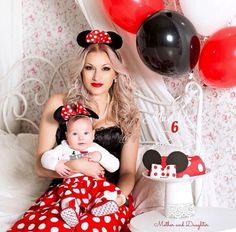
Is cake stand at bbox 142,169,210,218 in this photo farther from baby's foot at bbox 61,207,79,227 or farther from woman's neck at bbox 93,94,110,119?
woman's neck at bbox 93,94,110,119

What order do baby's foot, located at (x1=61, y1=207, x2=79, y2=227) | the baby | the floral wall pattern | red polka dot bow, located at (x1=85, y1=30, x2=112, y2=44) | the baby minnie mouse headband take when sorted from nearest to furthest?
1. baby's foot, located at (x1=61, y1=207, x2=79, y2=227)
2. the baby
3. the baby minnie mouse headband
4. red polka dot bow, located at (x1=85, y1=30, x2=112, y2=44)
5. the floral wall pattern

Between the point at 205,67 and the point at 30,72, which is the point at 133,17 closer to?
the point at 205,67

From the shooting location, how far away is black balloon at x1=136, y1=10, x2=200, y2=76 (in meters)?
2.22

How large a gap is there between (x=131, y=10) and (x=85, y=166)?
659mm

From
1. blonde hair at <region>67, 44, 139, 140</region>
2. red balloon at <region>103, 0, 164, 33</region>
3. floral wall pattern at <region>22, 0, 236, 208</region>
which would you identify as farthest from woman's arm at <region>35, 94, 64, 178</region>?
floral wall pattern at <region>22, 0, 236, 208</region>

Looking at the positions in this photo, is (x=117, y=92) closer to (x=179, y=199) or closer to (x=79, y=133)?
(x=79, y=133)

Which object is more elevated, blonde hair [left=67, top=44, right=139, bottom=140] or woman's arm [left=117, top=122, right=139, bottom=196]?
blonde hair [left=67, top=44, right=139, bottom=140]

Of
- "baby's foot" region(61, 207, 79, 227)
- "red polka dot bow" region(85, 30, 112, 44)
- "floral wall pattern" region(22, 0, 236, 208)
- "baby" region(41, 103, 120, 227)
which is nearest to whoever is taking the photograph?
"baby's foot" region(61, 207, 79, 227)

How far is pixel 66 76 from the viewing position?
328 cm

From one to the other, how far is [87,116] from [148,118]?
1.80ft

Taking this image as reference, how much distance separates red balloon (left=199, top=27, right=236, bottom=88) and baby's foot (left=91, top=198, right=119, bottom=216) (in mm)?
659

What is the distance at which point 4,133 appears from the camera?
325 cm

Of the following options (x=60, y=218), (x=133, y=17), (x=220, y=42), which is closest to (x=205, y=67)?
(x=220, y=42)

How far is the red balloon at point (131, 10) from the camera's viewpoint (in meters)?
2.33
